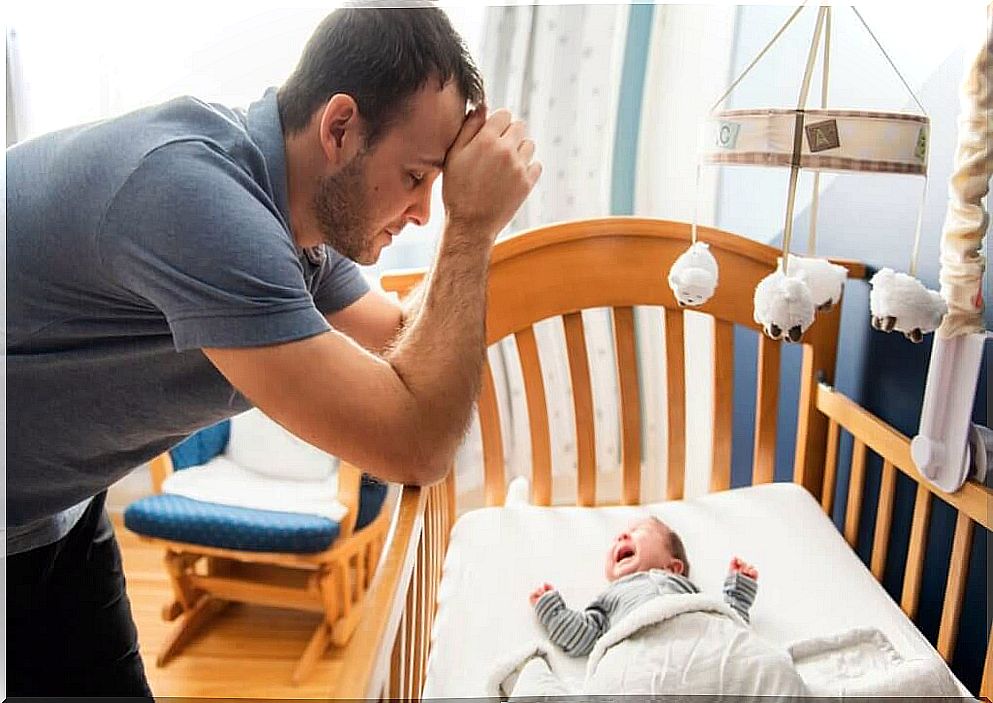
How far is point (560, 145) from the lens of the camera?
2.00 metres

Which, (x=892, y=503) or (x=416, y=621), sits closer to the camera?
(x=416, y=621)

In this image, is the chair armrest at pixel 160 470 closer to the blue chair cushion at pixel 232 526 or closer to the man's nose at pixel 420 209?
the blue chair cushion at pixel 232 526

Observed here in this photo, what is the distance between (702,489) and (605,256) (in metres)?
0.78

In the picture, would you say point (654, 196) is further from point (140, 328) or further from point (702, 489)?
point (140, 328)

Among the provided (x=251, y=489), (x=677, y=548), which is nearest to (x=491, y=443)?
(x=677, y=548)

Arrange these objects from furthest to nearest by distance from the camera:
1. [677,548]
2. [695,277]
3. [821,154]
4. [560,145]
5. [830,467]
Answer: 1. [560,145]
2. [830,467]
3. [677,548]
4. [695,277]
5. [821,154]

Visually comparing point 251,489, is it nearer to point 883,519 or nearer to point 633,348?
point 633,348

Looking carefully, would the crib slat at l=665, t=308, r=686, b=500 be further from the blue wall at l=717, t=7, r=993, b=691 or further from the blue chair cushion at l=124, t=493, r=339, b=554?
the blue chair cushion at l=124, t=493, r=339, b=554

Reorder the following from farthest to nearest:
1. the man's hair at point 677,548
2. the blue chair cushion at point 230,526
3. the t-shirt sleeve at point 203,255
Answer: the blue chair cushion at point 230,526 < the man's hair at point 677,548 < the t-shirt sleeve at point 203,255

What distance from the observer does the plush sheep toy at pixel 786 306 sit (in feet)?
3.35

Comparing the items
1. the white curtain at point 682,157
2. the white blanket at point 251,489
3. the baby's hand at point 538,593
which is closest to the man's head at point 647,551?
the baby's hand at point 538,593

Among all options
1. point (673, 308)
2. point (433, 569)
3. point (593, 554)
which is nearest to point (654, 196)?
point (673, 308)

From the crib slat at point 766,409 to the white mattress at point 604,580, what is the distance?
0.07 metres

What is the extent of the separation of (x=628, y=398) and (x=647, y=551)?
0.95 ft
